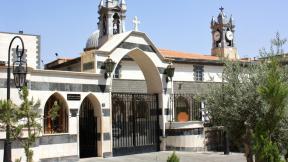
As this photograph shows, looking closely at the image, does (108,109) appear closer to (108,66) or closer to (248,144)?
(108,66)

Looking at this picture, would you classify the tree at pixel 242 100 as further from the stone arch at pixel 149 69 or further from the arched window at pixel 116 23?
the arched window at pixel 116 23

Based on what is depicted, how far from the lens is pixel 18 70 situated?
1220 cm

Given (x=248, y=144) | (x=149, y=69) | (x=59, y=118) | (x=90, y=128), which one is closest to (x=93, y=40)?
(x=149, y=69)

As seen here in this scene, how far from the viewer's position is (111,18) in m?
45.7

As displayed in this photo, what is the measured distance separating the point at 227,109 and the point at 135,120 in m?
8.59

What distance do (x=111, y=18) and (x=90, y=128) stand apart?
28.2 m

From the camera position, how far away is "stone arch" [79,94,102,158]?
18766 mm

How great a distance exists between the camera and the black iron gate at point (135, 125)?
1972 cm

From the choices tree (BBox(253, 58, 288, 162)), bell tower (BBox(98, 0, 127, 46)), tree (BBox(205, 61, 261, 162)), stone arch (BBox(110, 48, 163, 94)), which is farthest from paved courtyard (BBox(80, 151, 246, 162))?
bell tower (BBox(98, 0, 127, 46))

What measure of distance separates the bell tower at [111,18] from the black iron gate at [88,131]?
26640 mm

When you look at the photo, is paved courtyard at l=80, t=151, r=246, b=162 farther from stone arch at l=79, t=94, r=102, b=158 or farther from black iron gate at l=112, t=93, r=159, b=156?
stone arch at l=79, t=94, r=102, b=158

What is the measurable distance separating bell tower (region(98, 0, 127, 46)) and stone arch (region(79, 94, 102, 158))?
26.7 meters

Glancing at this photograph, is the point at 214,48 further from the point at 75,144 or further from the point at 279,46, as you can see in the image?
the point at 279,46

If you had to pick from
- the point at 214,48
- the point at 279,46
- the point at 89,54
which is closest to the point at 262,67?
the point at 279,46
